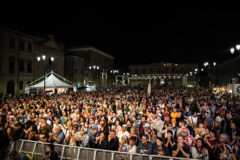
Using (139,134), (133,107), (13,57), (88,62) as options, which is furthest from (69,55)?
(139,134)

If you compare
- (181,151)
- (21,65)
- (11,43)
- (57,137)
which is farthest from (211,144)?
(21,65)

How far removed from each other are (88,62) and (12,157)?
5497 cm

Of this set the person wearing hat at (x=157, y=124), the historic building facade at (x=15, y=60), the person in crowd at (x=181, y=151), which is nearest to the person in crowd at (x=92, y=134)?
the person wearing hat at (x=157, y=124)

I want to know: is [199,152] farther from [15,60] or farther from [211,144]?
[15,60]

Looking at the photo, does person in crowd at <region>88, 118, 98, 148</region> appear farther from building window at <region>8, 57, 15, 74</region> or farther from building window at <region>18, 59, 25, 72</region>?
building window at <region>18, 59, 25, 72</region>

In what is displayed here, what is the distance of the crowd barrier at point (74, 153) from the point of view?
470 centimetres

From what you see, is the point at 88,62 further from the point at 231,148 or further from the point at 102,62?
the point at 231,148

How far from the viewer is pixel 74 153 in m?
5.29

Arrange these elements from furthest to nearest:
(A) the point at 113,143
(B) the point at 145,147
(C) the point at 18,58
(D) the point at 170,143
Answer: (C) the point at 18,58
(A) the point at 113,143
(D) the point at 170,143
(B) the point at 145,147

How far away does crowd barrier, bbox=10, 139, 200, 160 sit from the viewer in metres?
4.70

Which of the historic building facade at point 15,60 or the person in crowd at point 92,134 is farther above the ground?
the historic building facade at point 15,60

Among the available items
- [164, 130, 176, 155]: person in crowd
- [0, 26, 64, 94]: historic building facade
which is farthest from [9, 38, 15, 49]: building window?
[164, 130, 176, 155]: person in crowd

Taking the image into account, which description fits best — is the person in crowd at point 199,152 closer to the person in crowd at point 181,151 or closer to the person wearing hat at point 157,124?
the person in crowd at point 181,151

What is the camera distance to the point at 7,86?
2884 centimetres
